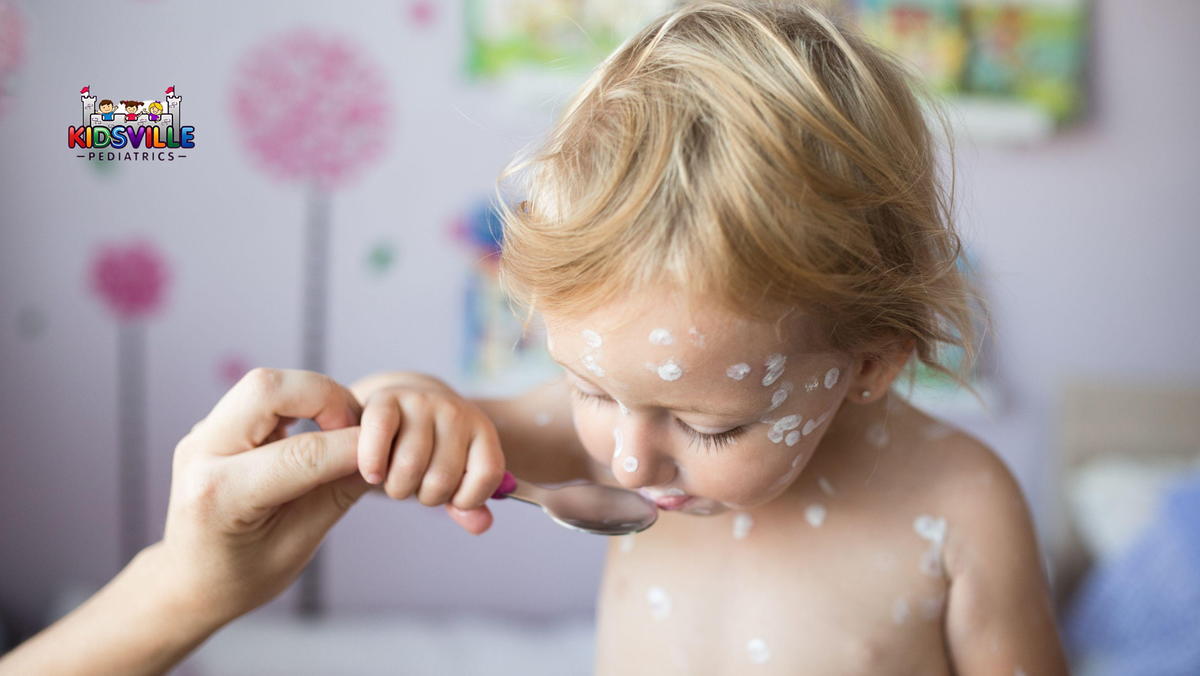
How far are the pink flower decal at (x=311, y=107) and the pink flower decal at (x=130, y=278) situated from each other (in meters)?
0.28

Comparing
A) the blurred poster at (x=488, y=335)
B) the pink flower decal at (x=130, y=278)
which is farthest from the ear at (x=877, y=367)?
the pink flower decal at (x=130, y=278)

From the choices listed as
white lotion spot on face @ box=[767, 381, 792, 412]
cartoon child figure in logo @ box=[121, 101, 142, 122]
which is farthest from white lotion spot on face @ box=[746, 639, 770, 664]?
cartoon child figure in logo @ box=[121, 101, 142, 122]

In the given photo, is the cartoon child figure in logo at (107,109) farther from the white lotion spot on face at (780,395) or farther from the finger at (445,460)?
the white lotion spot on face at (780,395)

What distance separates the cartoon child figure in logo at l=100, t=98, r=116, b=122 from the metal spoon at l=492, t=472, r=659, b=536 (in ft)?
3.46

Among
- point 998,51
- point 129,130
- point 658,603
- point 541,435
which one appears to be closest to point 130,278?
point 129,130

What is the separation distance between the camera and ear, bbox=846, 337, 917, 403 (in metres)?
0.70

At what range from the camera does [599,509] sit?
0.77 meters

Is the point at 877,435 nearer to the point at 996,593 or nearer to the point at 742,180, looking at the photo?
the point at 996,593

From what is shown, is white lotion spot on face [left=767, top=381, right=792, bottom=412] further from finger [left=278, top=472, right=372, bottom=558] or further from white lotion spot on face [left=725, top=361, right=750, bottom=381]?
finger [left=278, top=472, right=372, bottom=558]

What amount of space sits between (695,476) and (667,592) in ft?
0.62

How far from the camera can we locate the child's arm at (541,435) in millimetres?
833

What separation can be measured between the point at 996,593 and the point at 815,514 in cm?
14

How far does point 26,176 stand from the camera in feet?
5.93

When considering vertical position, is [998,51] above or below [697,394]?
above
